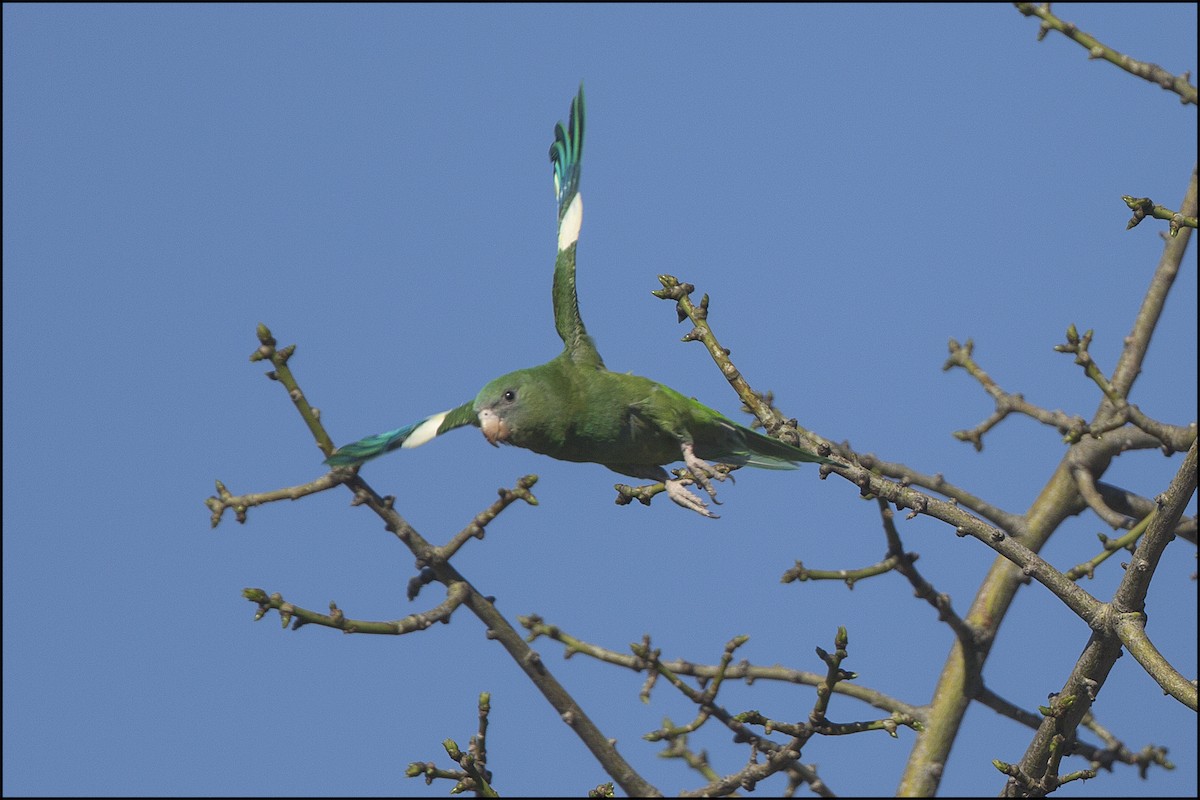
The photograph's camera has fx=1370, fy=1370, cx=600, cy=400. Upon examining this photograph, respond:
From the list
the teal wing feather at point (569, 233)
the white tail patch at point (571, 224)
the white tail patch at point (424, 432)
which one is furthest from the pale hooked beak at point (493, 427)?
the white tail patch at point (571, 224)

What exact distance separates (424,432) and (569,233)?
0.99 meters

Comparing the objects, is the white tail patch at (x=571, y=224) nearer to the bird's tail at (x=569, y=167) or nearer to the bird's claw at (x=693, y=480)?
the bird's tail at (x=569, y=167)

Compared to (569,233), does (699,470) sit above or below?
below

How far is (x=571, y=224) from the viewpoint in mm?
4957

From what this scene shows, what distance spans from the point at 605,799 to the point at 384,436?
130cm

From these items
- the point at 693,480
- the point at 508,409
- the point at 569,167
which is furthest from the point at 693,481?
the point at 569,167

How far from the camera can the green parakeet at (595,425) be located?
4.18 m

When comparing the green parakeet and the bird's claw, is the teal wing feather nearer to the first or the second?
the green parakeet

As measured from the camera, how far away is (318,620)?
13.1 feet

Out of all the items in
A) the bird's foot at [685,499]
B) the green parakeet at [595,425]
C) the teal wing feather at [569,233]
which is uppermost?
the teal wing feather at [569,233]

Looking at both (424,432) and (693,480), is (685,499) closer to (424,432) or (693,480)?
(693,480)

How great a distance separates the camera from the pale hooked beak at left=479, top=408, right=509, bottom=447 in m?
4.17

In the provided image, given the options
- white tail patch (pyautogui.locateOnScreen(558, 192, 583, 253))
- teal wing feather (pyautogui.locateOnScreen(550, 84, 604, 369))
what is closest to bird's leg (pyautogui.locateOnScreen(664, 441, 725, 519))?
teal wing feather (pyautogui.locateOnScreen(550, 84, 604, 369))

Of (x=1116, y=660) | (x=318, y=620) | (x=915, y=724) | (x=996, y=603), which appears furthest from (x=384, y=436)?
(x=996, y=603)
